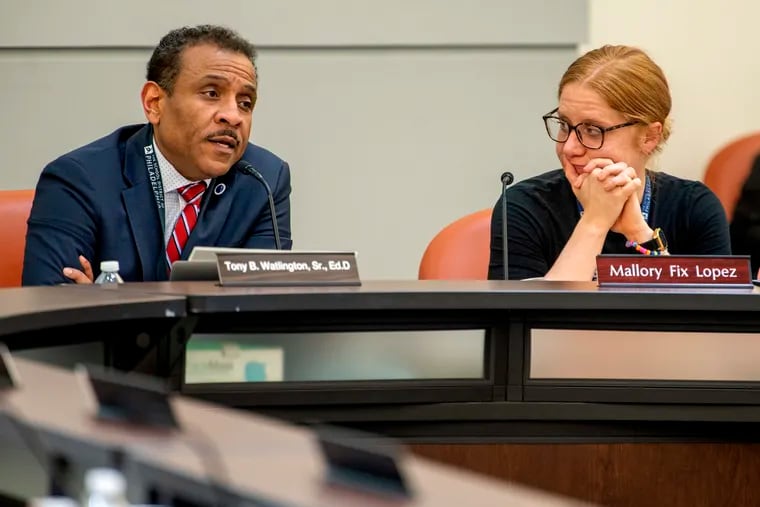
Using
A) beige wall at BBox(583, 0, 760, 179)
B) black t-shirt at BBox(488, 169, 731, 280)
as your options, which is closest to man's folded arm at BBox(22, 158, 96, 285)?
black t-shirt at BBox(488, 169, 731, 280)

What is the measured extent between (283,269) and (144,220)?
61 centimetres

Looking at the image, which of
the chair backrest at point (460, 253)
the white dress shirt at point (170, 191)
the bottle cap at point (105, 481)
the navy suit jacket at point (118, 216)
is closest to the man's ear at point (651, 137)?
the chair backrest at point (460, 253)

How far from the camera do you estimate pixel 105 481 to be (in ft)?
1.91

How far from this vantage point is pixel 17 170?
127 inches

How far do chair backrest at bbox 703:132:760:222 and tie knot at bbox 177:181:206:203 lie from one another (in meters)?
1.51

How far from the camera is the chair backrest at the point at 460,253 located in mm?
2361

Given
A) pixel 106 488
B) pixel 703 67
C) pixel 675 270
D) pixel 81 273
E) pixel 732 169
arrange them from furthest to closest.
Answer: pixel 703 67 < pixel 732 169 < pixel 81 273 < pixel 675 270 < pixel 106 488

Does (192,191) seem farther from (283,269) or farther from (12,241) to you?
(283,269)

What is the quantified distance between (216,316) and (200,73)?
0.93 meters

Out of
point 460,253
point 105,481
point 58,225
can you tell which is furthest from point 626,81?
point 105,481

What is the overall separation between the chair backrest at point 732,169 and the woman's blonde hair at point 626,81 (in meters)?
0.84

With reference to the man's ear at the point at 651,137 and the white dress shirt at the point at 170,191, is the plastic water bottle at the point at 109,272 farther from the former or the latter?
the man's ear at the point at 651,137

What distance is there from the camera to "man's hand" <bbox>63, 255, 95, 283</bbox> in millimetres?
2082

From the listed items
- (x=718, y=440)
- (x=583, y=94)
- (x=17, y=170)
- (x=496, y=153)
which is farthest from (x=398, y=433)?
(x=17, y=170)
